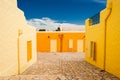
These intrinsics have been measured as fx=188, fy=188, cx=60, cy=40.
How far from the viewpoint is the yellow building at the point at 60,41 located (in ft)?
93.9

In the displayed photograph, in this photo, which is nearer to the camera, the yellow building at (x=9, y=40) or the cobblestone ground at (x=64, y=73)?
the cobblestone ground at (x=64, y=73)

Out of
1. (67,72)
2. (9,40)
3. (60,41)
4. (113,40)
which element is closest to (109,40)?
(113,40)

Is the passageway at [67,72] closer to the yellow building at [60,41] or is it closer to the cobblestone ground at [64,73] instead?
the cobblestone ground at [64,73]

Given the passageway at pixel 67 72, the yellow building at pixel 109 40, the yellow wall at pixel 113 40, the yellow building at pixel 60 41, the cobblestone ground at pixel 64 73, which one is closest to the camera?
the cobblestone ground at pixel 64 73

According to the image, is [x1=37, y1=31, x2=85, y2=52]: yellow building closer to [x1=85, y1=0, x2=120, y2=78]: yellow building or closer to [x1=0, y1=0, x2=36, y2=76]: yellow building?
[x1=85, y1=0, x2=120, y2=78]: yellow building

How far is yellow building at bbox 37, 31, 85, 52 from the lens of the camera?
28.6m

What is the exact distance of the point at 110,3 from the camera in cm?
1043

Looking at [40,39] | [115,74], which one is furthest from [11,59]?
[40,39]

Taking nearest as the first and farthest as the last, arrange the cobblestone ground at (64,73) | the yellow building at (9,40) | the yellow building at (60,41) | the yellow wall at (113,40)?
the cobblestone ground at (64,73) → the yellow building at (9,40) → the yellow wall at (113,40) → the yellow building at (60,41)

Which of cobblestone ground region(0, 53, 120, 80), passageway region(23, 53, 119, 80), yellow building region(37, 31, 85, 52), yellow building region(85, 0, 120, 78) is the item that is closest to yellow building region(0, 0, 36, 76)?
cobblestone ground region(0, 53, 120, 80)

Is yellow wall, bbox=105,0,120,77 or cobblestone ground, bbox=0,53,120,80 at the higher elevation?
yellow wall, bbox=105,0,120,77

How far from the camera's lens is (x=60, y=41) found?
28.8 m

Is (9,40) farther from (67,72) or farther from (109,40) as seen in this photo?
(109,40)

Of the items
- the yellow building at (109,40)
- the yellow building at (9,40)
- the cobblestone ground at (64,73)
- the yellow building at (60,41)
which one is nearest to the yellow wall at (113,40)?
the yellow building at (109,40)
